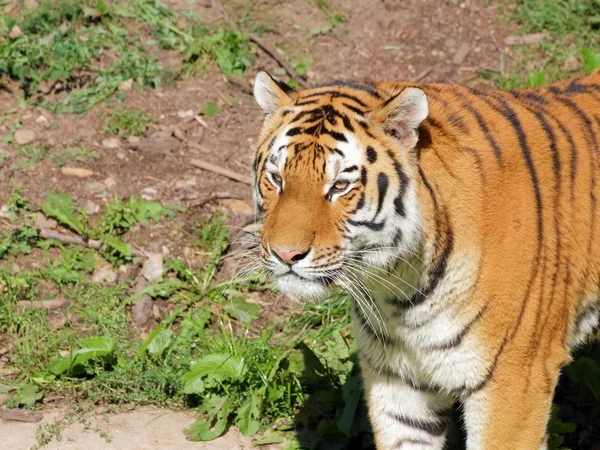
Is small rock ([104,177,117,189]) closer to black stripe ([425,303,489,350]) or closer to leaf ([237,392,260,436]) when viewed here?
leaf ([237,392,260,436])

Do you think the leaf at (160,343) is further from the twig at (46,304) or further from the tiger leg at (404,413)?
the tiger leg at (404,413)

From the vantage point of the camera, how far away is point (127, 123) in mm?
4836

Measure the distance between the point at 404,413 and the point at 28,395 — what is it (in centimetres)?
142

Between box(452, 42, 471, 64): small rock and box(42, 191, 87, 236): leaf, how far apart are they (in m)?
2.38

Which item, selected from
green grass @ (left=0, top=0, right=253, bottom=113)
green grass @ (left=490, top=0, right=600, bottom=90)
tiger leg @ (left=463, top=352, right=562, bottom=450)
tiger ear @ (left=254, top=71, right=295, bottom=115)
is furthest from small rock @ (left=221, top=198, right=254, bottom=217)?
tiger leg @ (left=463, top=352, right=562, bottom=450)

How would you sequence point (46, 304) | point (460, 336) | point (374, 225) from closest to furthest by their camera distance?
point (374, 225) < point (460, 336) < point (46, 304)

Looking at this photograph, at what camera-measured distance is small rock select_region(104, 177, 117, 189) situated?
178 inches

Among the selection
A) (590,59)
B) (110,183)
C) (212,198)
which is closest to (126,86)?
(110,183)

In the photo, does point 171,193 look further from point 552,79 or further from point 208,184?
point 552,79

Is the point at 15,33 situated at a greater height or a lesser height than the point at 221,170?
greater

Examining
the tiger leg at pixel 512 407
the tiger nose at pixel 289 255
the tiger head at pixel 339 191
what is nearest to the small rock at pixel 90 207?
the tiger head at pixel 339 191

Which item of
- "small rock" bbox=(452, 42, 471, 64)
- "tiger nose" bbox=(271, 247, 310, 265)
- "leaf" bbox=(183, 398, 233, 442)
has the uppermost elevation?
"tiger nose" bbox=(271, 247, 310, 265)

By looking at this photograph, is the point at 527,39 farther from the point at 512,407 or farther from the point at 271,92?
the point at 512,407

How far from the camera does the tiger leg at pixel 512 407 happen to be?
271 centimetres
